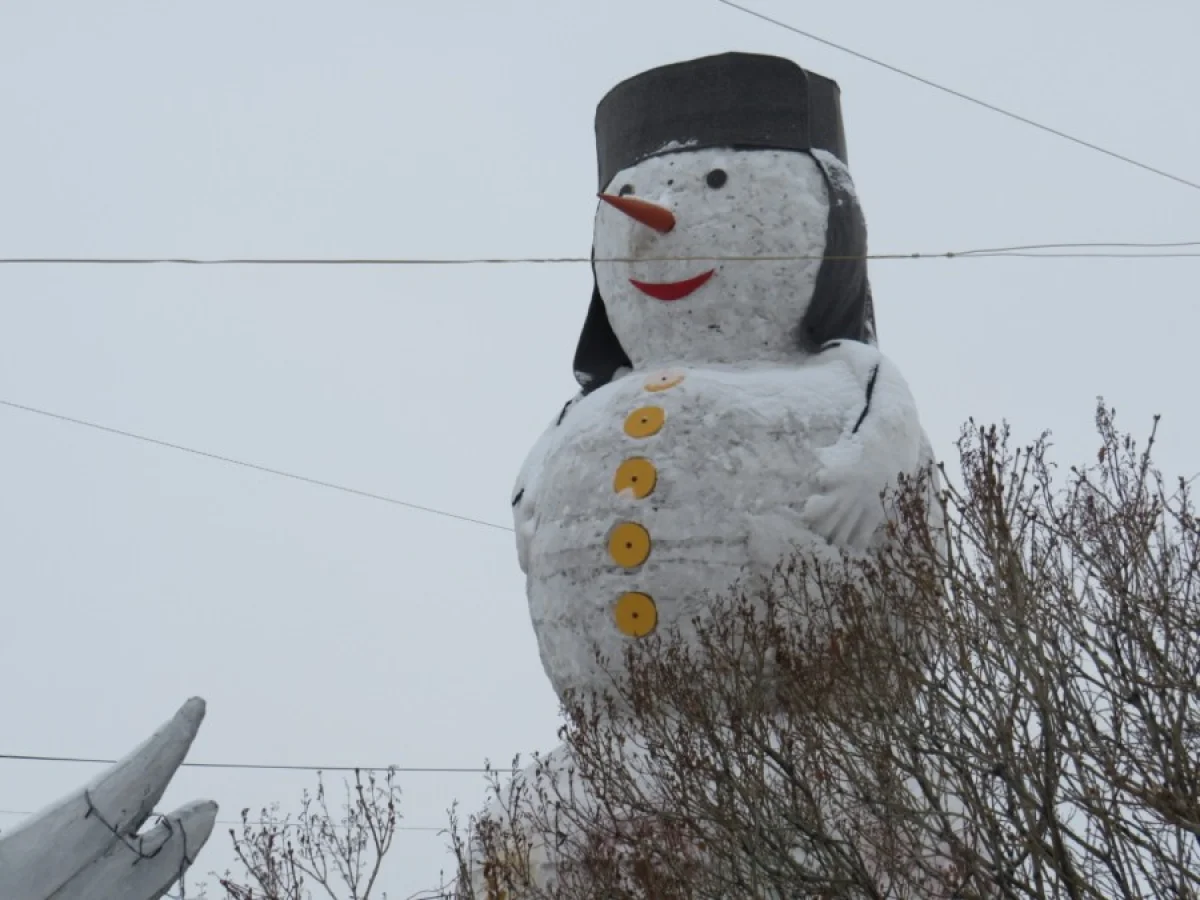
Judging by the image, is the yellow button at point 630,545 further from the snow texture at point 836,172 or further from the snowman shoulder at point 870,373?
the snow texture at point 836,172

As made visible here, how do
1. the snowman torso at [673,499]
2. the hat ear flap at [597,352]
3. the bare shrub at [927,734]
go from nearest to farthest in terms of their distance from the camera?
the bare shrub at [927,734]
the snowman torso at [673,499]
the hat ear flap at [597,352]

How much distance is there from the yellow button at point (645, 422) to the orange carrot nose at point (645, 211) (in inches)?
38.2

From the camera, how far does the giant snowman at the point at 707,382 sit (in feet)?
30.2

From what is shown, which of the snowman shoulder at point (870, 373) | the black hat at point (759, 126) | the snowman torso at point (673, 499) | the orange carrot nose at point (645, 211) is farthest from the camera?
the black hat at point (759, 126)

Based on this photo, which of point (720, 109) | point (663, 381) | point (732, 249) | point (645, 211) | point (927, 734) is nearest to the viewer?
point (927, 734)

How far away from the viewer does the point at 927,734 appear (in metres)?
7.11

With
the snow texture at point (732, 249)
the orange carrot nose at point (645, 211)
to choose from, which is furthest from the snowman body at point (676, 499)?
the orange carrot nose at point (645, 211)

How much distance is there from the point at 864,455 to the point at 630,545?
Result: 1153mm

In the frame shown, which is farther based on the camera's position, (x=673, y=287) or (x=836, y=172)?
(x=836, y=172)

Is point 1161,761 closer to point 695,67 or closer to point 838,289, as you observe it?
point 838,289

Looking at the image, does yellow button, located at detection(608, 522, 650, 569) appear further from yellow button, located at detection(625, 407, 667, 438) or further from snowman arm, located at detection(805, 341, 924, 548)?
snowman arm, located at detection(805, 341, 924, 548)

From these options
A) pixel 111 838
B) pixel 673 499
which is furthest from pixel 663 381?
pixel 111 838

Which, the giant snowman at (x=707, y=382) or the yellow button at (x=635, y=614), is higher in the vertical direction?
the giant snowman at (x=707, y=382)

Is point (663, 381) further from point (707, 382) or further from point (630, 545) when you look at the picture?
point (630, 545)
